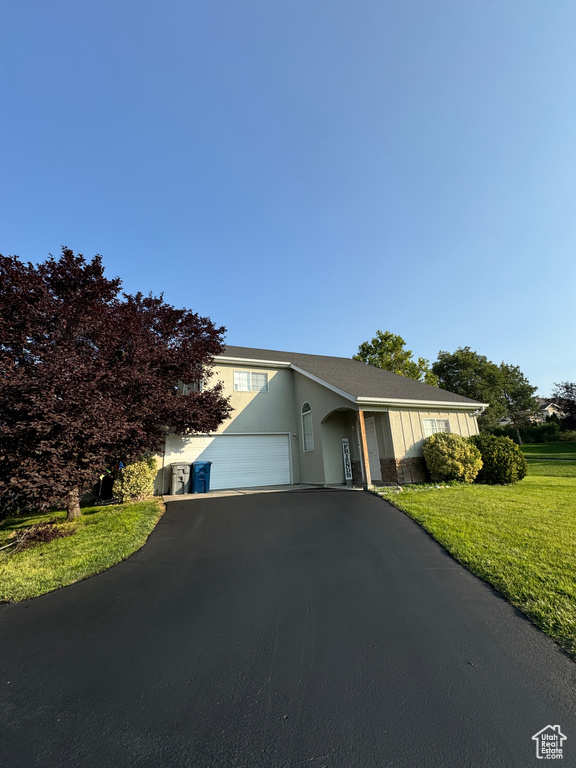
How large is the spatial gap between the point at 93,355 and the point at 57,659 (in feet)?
20.9

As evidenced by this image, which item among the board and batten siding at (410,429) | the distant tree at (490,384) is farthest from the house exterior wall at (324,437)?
the distant tree at (490,384)

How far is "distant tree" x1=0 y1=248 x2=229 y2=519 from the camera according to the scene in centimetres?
602

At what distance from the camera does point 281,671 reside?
2.52 m

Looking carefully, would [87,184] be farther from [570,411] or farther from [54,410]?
[570,411]

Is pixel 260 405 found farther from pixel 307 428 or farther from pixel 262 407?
pixel 307 428

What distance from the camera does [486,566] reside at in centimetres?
418

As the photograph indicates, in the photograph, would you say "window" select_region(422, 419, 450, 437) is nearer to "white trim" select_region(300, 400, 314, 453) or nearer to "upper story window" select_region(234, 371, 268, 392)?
"white trim" select_region(300, 400, 314, 453)

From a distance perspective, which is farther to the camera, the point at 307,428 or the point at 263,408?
the point at 263,408

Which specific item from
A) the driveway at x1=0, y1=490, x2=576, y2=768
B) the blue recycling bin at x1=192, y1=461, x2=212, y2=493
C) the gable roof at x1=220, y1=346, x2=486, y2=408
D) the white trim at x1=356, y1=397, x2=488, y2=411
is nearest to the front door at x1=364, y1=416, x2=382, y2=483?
the white trim at x1=356, y1=397, x2=488, y2=411

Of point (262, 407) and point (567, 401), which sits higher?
point (567, 401)

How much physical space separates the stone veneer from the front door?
360 mm

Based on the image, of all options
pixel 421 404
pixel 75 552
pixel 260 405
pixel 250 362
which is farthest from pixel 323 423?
pixel 75 552

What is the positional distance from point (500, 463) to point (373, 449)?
4.09 m

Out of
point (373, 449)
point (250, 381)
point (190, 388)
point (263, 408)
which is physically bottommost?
point (373, 449)
